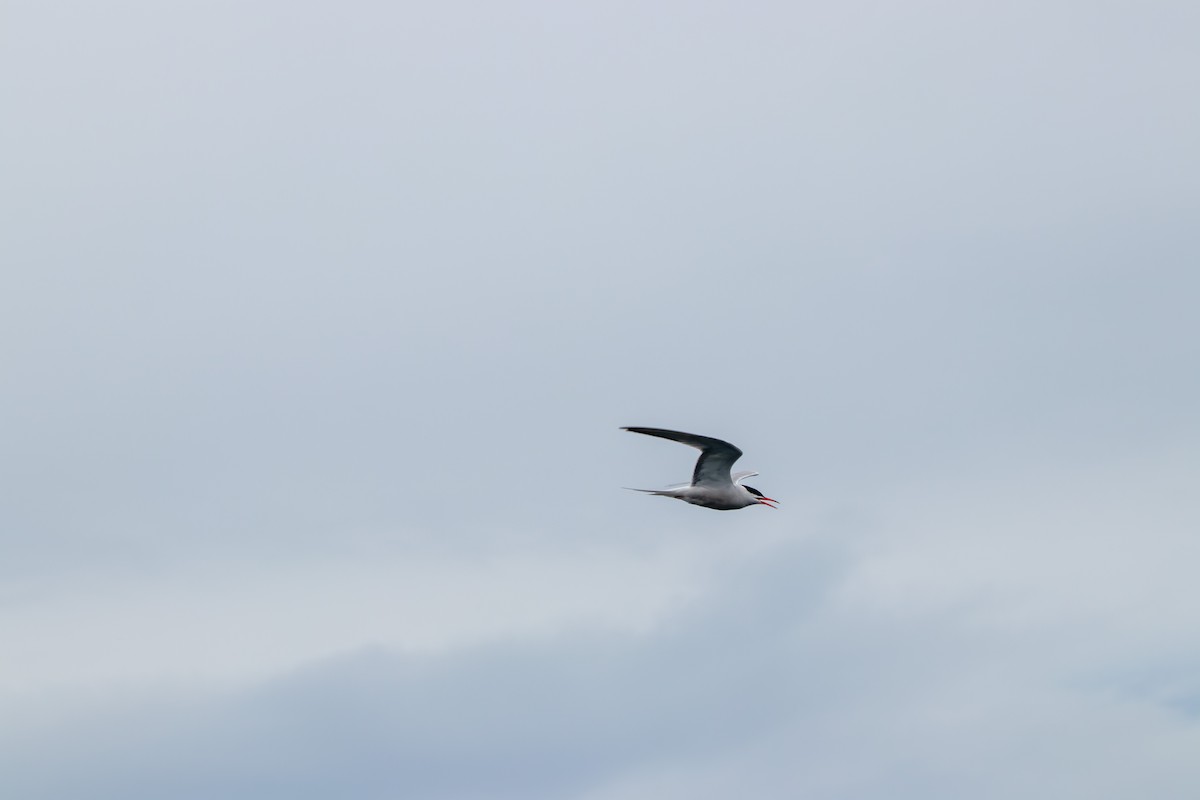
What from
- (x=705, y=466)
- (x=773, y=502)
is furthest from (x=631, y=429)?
(x=773, y=502)

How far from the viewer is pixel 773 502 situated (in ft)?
250

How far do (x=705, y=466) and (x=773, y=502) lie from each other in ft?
16.6

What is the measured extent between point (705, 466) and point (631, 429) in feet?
25.8

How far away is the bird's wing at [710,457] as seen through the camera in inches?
2685

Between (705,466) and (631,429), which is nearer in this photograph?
(631,429)

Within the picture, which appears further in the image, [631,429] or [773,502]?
[773,502]

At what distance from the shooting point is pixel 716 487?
73.2 meters

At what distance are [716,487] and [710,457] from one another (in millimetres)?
2050

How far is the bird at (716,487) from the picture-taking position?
70.9 m

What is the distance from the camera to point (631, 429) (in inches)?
2557

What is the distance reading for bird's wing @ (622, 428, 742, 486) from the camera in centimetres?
6819

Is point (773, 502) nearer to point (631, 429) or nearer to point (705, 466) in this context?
point (705, 466)
